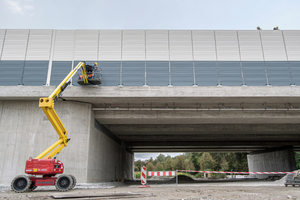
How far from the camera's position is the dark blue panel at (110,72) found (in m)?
16.6

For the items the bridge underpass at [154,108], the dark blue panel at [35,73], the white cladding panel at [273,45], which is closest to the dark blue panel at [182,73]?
the bridge underpass at [154,108]

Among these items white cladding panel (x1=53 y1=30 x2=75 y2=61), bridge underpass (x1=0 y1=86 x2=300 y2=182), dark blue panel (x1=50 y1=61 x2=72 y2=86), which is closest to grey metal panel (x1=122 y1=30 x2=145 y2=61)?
bridge underpass (x1=0 y1=86 x2=300 y2=182)

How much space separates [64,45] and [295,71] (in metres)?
16.9

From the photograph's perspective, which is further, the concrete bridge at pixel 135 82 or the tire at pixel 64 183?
the concrete bridge at pixel 135 82

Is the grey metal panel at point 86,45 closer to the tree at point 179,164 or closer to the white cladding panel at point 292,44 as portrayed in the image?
the white cladding panel at point 292,44

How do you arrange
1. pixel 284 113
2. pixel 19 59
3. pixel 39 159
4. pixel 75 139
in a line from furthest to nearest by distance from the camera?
pixel 284 113 → pixel 19 59 → pixel 75 139 → pixel 39 159

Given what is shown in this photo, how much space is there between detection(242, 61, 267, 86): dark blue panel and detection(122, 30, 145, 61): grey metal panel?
7.51 meters

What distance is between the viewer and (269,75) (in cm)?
1695

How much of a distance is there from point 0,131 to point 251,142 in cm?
2793

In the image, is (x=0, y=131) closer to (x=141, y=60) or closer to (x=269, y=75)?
(x=141, y=60)

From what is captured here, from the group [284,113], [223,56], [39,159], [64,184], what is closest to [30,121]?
[39,159]

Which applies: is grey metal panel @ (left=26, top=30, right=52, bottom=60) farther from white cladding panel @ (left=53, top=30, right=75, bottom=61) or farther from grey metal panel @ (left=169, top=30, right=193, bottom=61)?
grey metal panel @ (left=169, top=30, right=193, bottom=61)

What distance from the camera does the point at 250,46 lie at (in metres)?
17.4

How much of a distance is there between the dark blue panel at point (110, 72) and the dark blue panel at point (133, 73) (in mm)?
425
